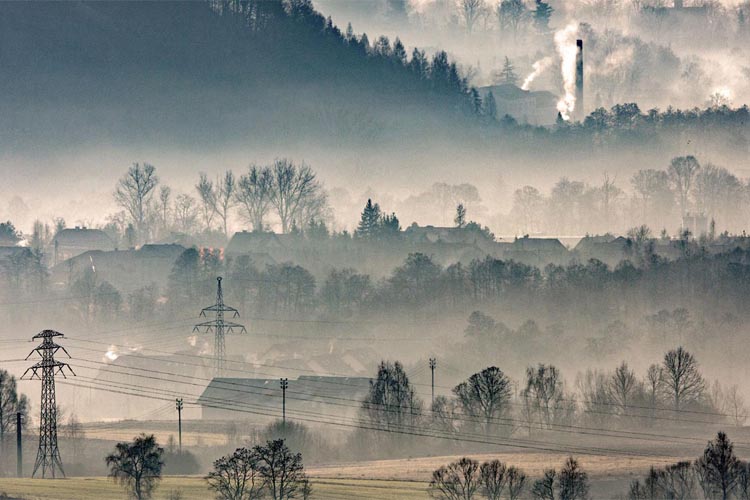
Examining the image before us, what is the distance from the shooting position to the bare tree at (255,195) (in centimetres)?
18725

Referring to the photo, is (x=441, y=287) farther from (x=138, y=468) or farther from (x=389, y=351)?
(x=138, y=468)

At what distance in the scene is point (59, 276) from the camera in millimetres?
165625

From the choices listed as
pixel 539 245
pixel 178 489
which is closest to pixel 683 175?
pixel 539 245

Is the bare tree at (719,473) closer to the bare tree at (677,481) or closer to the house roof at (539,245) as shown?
the bare tree at (677,481)

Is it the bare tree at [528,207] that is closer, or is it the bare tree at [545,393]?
the bare tree at [545,393]

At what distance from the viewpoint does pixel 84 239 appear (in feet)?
605

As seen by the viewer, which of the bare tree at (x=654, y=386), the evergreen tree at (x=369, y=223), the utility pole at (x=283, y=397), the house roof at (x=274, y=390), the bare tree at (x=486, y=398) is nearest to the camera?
the utility pole at (x=283, y=397)

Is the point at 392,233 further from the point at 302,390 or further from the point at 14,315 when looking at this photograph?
the point at 302,390

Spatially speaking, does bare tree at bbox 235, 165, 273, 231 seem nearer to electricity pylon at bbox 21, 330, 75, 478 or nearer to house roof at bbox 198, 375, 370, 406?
house roof at bbox 198, 375, 370, 406

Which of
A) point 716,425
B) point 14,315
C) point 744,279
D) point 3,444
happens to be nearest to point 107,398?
point 3,444

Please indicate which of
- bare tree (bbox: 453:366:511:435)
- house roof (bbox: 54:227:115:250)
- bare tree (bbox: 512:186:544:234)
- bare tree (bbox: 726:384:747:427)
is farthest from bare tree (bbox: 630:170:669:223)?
bare tree (bbox: 453:366:511:435)

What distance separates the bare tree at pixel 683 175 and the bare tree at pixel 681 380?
86.0 m

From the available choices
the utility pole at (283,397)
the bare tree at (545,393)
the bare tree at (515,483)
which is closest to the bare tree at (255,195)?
the utility pole at (283,397)

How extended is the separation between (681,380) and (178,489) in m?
46.3
